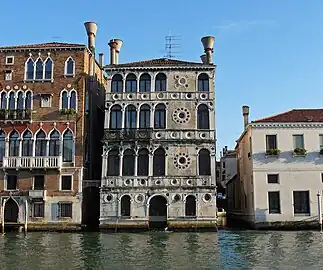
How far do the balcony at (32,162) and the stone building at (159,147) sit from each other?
113 inches

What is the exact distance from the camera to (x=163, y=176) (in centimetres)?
2883

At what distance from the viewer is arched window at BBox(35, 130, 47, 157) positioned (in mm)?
29667

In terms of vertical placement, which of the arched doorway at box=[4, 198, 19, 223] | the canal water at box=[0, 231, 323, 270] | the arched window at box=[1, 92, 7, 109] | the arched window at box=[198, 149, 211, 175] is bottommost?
the canal water at box=[0, 231, 323, 270]

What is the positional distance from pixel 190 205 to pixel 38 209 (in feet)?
28.8

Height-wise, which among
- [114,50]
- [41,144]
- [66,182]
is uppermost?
[114,50]

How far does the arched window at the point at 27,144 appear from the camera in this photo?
2972 cm

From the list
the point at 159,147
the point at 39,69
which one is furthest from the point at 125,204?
the point at 39,69

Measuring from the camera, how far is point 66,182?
29.4m

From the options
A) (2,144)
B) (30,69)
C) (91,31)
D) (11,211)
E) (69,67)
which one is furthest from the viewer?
(91,31)

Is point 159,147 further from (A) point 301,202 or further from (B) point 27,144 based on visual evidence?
(A) point 301,202

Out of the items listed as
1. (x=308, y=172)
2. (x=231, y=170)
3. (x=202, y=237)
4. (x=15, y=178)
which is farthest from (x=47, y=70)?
(x=231, y=170)

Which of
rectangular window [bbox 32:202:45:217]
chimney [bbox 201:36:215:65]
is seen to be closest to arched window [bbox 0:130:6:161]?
rectangular window [bbox 32:202:45:217]

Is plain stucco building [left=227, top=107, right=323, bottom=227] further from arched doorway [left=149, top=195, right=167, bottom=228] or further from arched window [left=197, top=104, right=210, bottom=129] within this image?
arched doorway [left=149, top=195, right=167, bottom=228]

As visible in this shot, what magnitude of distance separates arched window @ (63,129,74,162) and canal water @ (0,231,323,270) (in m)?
5.06
